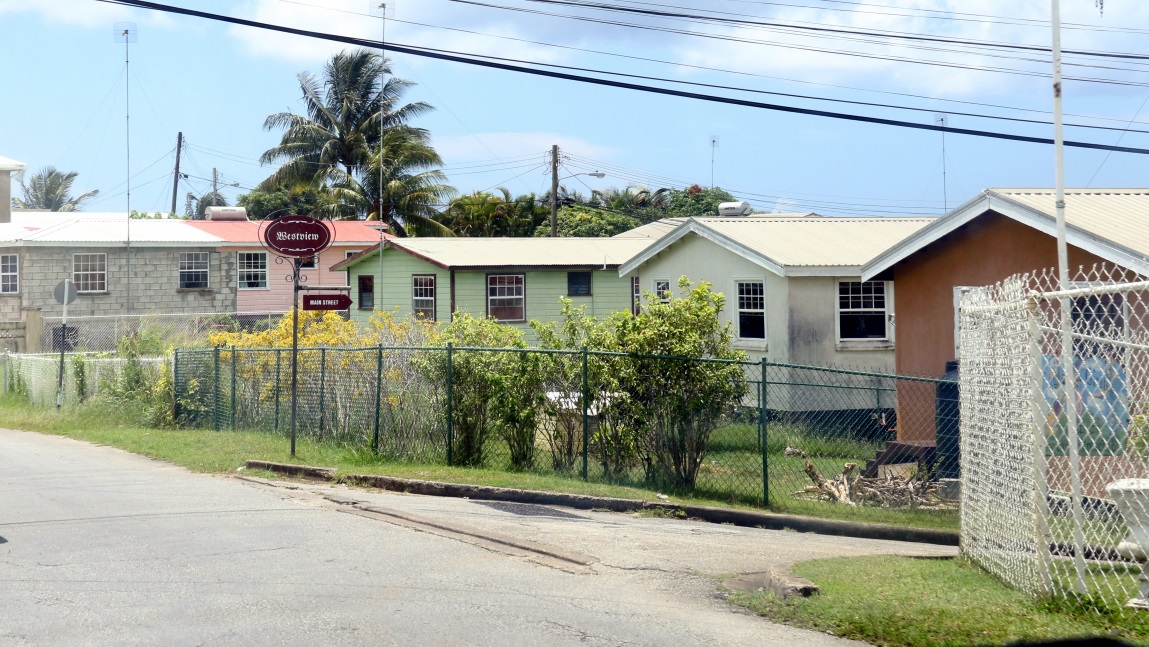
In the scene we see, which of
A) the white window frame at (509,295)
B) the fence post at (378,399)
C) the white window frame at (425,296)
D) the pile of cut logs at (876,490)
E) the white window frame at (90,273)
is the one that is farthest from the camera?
the white window frame at (90,273)

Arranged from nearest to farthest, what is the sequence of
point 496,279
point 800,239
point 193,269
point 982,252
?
point 982,252
point 800,239
point 496,279
point 193,269

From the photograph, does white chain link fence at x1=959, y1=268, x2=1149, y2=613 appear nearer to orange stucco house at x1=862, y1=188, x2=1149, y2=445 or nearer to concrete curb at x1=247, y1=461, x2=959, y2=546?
concrete curb at x1=247, y1=461, x2=959, y2=546

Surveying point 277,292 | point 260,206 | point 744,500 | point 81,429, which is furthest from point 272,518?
point 260,206

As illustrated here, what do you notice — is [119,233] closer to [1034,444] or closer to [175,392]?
[175,392]

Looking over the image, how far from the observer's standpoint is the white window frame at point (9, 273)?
37.0 m

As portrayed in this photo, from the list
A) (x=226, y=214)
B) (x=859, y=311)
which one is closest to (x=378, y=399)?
(x=859, y=311)

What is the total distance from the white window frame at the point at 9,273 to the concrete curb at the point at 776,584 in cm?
3492

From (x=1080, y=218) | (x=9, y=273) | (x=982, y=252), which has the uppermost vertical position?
(x=9, y=273)

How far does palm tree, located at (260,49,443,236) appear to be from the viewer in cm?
4616

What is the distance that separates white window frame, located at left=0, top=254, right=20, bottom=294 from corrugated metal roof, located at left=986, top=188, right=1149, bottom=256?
108 feet

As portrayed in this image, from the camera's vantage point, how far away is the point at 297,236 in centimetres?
1512

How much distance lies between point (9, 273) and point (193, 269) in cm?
587

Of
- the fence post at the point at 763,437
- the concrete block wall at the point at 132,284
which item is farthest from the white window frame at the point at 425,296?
the fence post at the point at 763,437

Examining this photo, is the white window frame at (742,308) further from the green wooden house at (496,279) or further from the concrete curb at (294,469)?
the concrete curb at (294,469)
